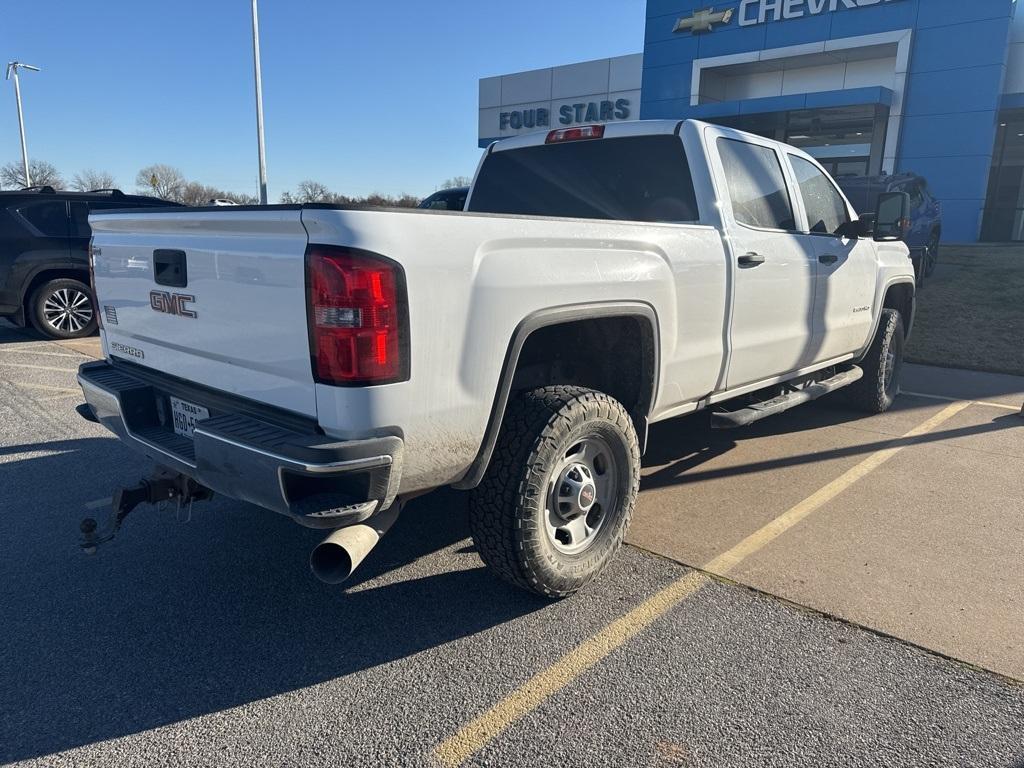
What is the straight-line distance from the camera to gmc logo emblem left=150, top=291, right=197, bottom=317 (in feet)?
9.56

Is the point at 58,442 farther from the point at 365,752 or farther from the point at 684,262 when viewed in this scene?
the point at 684,262

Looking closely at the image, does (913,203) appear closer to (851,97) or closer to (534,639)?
(851,97)

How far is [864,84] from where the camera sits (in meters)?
22.8

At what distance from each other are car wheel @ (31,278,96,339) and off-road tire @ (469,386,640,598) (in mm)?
8233

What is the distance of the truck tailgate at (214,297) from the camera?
8.08 ft

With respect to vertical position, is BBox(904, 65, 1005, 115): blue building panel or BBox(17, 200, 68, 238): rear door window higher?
BBox(904, 65, 1005, 115): blue building panel

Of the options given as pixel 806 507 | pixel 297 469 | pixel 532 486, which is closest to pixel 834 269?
pixel 806 507

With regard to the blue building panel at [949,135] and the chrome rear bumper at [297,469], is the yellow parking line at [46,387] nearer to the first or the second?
the chrome rear bumper at [297,469]

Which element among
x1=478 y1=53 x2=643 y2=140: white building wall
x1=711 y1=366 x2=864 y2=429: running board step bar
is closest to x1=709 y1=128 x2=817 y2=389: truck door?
x1=711 y1=366 x2=864 y2=429: running board step bar

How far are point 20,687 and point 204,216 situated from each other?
179cm

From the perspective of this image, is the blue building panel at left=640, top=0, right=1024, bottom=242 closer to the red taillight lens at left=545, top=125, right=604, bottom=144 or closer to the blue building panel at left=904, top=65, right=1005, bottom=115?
the blue building panel at left=904, top=65, right=1005, bottom=115

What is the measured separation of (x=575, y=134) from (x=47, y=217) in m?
7.81

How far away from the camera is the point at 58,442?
5.28 meters

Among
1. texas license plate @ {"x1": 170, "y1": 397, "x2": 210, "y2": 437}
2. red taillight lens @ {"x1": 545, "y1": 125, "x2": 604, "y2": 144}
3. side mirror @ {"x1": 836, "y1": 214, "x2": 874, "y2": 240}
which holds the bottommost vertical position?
texas license plate @ {"x1": 170, "y1": 397, "x2": 210, "y2": 437}
